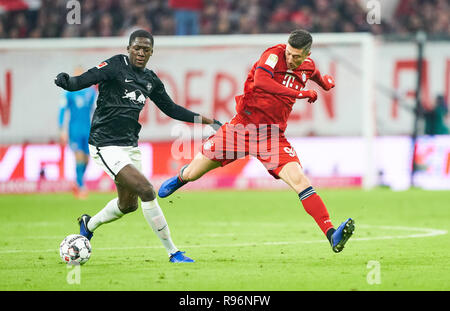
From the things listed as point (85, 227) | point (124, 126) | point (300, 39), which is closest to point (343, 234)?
point (300, 39)

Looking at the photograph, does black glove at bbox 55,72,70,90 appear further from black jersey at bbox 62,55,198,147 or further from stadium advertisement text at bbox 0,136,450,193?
stadium advertisement text at bbox 0,136,450,193

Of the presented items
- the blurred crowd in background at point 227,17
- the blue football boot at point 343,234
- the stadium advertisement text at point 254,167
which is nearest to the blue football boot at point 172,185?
the blue football boot at point 343,234

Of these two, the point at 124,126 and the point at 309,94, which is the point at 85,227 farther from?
the point at 309,94

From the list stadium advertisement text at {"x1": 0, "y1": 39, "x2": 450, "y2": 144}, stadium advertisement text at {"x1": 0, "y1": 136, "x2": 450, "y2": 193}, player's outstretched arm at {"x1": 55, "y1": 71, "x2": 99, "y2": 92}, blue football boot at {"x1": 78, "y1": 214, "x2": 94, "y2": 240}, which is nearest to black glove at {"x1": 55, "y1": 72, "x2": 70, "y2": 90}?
player's outstretched arm at {"x1": 55, "y1": 71, "x2": 99, "y2": 92}

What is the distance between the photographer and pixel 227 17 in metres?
22.8

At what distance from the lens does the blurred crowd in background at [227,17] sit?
2252 cm

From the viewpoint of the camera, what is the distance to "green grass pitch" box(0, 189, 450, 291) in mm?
7641

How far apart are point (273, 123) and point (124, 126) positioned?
1.61 metres

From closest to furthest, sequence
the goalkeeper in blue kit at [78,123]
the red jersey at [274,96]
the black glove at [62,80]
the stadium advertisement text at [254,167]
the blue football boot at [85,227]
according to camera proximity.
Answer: the black glove at [62,80], the red jersey at [274,96], the blue football boot at [85,227], the goalkeeper in blue kit at [78,123], the stadium advertisement text at [254,167]

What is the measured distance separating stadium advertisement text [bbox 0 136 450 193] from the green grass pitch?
77.3 inches

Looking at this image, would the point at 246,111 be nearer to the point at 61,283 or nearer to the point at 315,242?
the point at 315,242

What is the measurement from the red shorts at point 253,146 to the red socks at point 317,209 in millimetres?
451

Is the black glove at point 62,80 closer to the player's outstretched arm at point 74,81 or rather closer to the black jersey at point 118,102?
the player's outstretched arm at point 74,81

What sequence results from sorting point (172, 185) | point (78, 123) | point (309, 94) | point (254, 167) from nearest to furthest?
1. point (309, 94)
2. point (172, 185)
3. point (78, 123)
4. point (254, 167)
